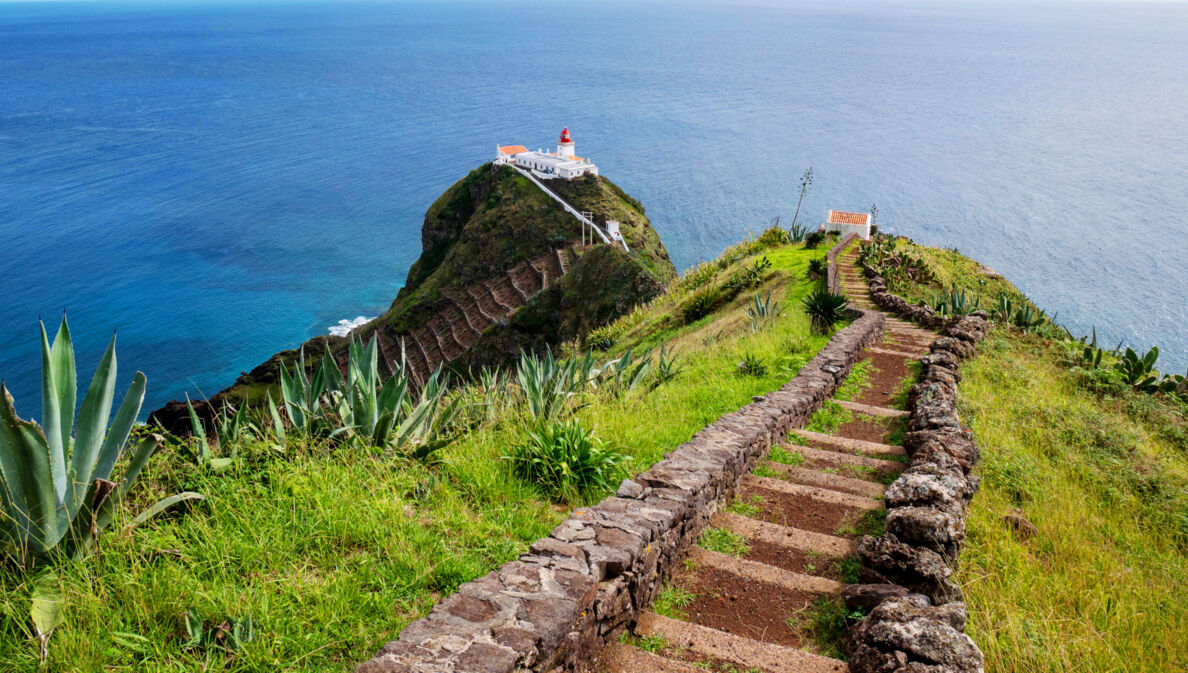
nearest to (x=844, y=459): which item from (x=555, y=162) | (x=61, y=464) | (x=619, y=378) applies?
(x=619, y=378)

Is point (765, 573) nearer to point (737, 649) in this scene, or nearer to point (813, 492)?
point (737, 649)

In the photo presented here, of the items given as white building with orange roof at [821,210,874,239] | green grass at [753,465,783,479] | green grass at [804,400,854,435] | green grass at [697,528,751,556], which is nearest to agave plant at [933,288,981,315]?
green grass at [804,400,854,435]

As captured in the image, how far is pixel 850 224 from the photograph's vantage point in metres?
31.4

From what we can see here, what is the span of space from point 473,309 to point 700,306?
37007 mm

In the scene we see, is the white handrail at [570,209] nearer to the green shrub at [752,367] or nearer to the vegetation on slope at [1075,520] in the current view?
the green shrub at [752,367]

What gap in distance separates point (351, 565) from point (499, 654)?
4.42 ft

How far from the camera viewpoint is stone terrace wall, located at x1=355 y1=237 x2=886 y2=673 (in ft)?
11.0

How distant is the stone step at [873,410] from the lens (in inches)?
350

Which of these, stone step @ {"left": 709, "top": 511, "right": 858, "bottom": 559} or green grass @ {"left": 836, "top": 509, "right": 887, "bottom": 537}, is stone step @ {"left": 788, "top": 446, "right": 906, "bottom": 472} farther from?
stone step @ {"left": 709, "top": 511, "right": 858, "bottom": 559}

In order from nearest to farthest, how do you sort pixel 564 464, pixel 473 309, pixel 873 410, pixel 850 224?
1. pixel 564 464
2. pixel 873 410
3. pixel 850 224
4. pixel 473 309

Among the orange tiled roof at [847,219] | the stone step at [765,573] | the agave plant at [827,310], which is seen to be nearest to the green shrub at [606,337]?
the agave plant at [827,310]

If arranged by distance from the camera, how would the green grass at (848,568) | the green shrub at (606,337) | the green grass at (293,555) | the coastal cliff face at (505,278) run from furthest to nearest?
1. the coastal cliff face at (505,278)
2. the green shrub at (606,337)
3. the green grass at (848,568)
4. the green grass at (293,555)

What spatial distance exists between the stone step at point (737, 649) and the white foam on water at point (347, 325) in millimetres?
60527

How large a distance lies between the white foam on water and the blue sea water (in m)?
2.15
